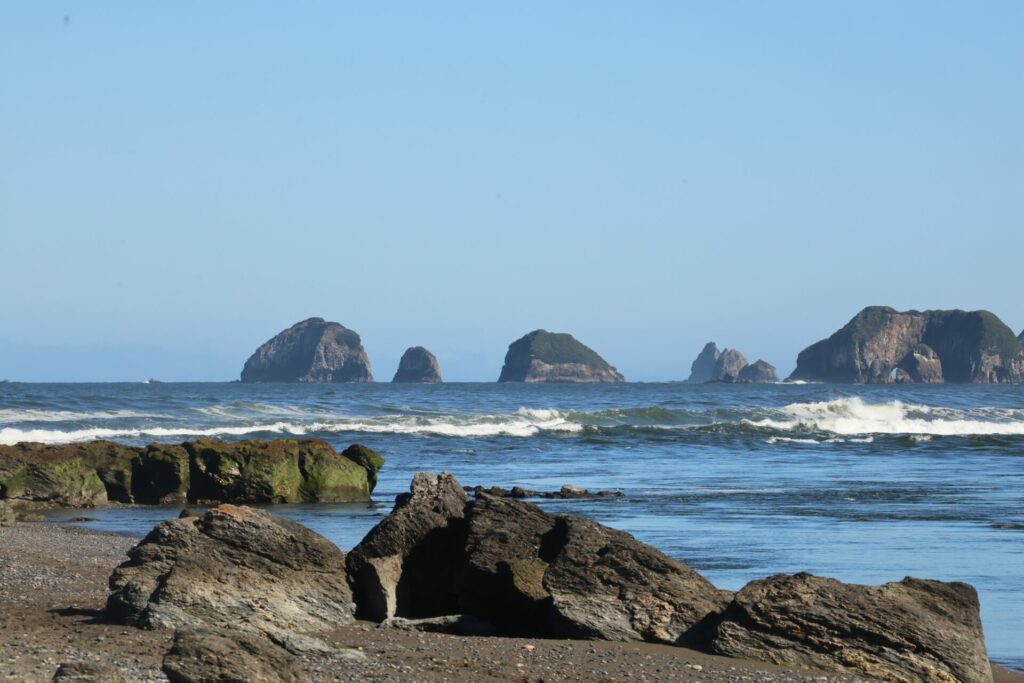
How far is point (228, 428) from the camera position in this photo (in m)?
48.2

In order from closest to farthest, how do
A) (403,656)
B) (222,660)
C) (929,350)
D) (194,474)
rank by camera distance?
(222,660), (403,656), (194,474), (929,350)

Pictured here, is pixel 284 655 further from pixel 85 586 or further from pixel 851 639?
Answer: pixel 85 586

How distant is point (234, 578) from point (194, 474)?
535 inches

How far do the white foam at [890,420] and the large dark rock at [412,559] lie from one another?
41502 millimetres

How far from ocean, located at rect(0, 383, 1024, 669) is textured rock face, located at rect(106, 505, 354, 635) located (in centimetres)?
452

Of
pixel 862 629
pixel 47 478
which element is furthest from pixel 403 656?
pixel 47 478

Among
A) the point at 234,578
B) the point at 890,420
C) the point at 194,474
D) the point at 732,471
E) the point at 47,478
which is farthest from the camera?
the point at 890,420

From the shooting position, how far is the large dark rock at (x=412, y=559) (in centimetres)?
1170

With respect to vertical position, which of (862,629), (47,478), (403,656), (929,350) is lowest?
(403,656)

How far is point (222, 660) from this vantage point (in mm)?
7465

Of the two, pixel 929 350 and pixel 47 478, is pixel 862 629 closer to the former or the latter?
pixel 47 478

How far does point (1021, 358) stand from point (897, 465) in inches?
6764

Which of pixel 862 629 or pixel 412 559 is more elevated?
pixel 412 559

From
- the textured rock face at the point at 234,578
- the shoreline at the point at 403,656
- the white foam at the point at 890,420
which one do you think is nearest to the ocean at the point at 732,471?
the white foam at the point at 890,420
